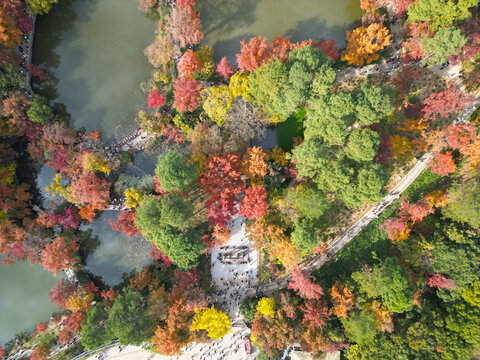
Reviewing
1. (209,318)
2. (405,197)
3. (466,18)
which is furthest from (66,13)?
(405,197)

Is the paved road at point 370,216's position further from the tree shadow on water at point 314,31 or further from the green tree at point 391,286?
the tree shadow on water at point 314,31

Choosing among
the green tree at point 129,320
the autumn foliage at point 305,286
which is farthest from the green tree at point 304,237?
the green tree at point 129,320

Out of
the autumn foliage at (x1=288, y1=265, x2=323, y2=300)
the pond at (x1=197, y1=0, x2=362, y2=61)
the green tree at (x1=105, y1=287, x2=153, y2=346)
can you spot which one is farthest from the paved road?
the pond at (x1=197, y1=0, x2=362, y2=61)

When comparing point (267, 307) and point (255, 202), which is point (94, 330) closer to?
point (267, 307)

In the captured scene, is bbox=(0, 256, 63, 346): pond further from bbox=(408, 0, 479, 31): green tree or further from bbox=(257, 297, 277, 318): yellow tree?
bbox=(408, 0, 479, 31): green tree

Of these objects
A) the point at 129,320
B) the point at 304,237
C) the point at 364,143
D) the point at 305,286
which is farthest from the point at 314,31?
the point at 129,320

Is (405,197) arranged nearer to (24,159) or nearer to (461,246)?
(461,246)
